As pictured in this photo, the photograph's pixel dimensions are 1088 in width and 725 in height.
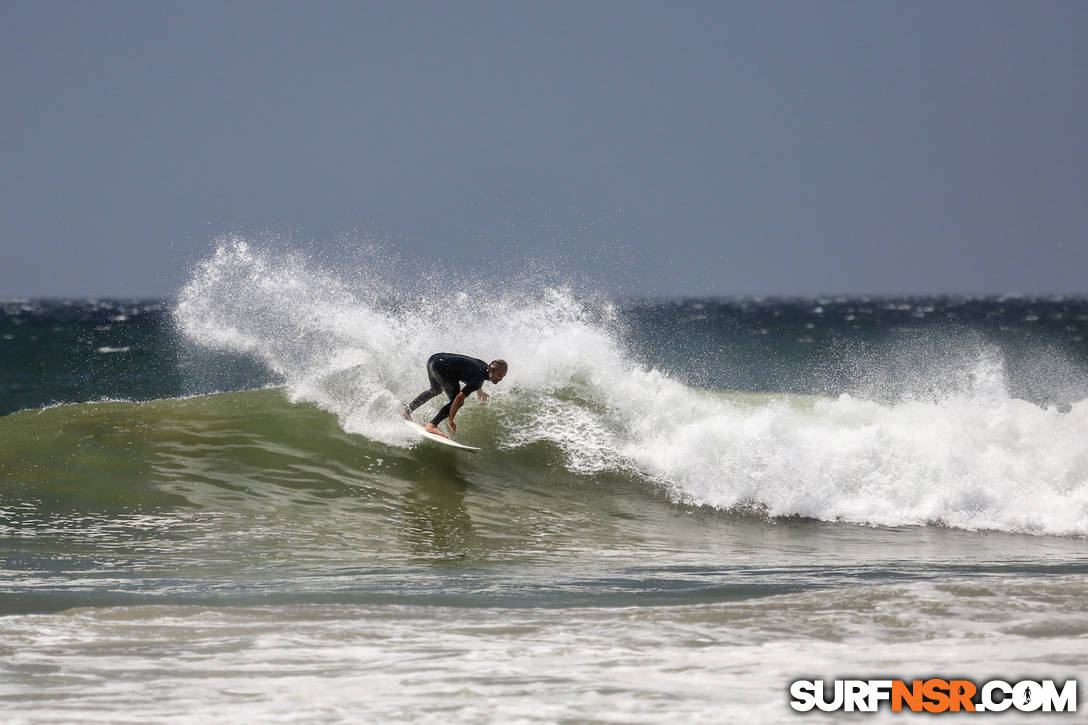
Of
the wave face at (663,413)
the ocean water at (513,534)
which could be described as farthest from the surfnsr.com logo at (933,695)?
the wave face at (663,413)

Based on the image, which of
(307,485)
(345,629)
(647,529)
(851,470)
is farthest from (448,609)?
(851,470)

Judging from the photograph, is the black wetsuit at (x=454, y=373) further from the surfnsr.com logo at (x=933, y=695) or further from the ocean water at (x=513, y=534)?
the surfnsr.com logo at (x=933, y=695)

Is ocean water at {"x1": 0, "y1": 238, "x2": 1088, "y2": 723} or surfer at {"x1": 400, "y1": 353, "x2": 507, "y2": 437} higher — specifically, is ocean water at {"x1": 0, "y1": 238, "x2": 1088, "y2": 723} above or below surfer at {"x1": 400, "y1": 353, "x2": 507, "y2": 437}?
below

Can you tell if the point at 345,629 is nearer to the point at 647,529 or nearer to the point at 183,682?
the point at 183,682

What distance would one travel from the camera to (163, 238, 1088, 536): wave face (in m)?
11.7

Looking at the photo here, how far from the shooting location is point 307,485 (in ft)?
37.4

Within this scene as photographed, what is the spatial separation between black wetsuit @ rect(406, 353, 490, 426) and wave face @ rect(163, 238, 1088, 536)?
0.93 m

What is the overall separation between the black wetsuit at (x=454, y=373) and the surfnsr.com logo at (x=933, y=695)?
24.1ft

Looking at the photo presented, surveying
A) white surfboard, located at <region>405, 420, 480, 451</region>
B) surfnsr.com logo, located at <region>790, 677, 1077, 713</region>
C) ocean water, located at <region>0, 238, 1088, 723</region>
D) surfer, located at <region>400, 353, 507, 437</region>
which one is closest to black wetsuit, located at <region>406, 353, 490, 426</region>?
surfer, located at <region>400, 353, 507, 437</region>

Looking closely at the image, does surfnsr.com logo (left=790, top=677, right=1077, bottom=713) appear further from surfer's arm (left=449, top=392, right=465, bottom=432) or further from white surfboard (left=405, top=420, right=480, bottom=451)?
white surfboard (left=405, top=420, right=480, bottom=451)

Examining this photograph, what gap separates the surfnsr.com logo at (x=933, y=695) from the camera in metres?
4.81

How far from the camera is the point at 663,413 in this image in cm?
1341

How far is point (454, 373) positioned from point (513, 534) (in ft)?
8.90

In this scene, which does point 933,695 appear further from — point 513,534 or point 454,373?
point 454,373
